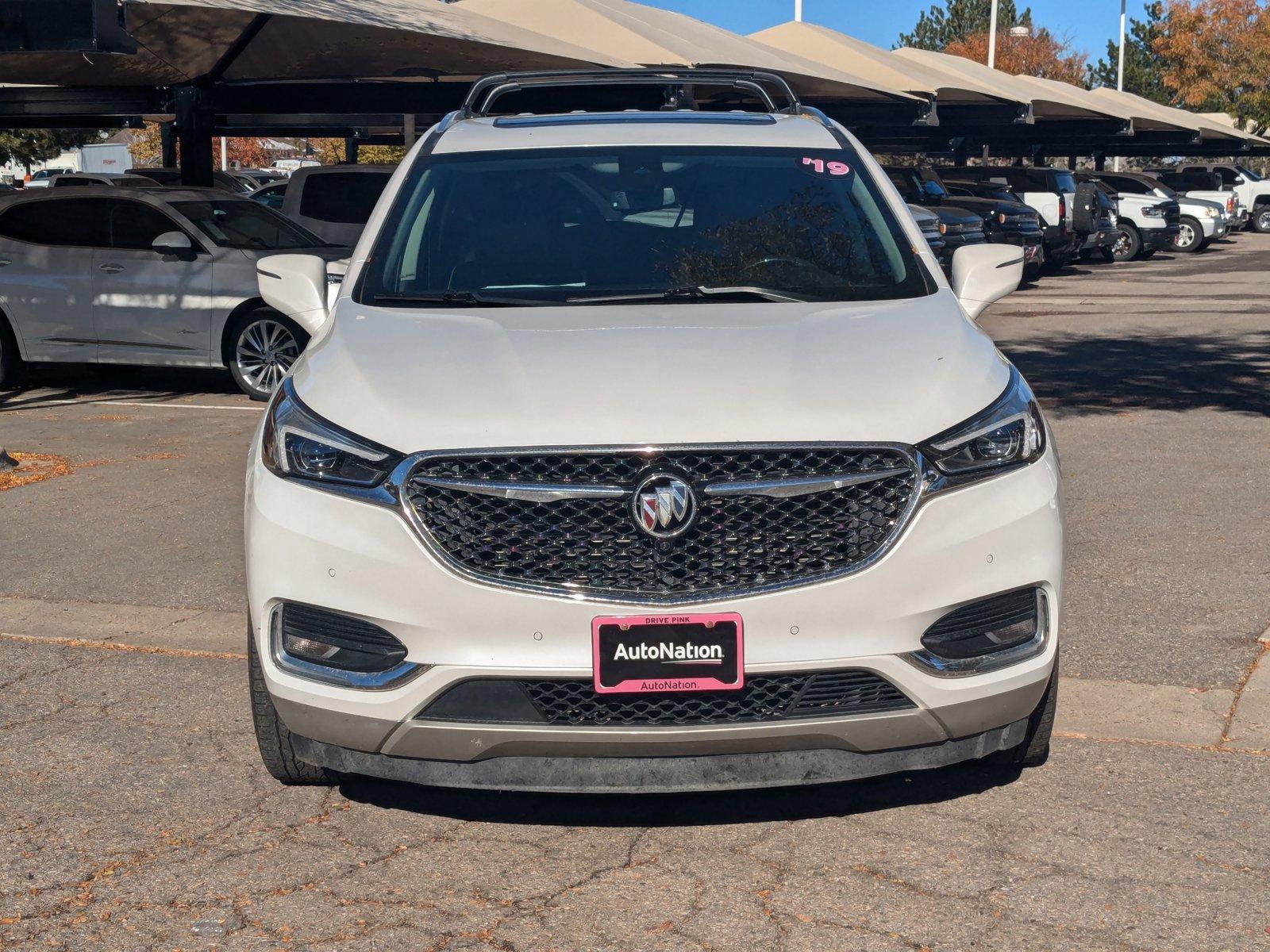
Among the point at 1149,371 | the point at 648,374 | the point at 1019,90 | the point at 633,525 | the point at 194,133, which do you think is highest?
the point at 1019,90

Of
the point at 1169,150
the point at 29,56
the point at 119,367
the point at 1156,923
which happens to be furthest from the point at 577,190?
the point at 1169,150

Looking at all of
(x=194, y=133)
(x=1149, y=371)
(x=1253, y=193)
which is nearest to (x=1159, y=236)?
(x=1253, y=193)

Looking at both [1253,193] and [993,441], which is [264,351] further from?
[1253,193]

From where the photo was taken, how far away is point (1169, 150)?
49500 millimetres

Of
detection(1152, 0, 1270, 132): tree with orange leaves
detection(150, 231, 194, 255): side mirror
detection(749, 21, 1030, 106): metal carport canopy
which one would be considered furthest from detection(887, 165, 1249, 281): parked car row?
detection(1152, 0, 1270, 132): tree with orange leaves

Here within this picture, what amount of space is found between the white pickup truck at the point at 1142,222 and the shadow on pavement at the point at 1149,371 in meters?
16.2

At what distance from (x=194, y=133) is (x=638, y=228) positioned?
→ 14.0 meters

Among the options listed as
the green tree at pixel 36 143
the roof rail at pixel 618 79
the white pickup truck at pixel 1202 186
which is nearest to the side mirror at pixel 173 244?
the roof rail at pixel 618 79

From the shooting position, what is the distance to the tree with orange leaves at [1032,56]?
3501 inches

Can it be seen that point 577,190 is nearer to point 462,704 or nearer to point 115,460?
point 462,704

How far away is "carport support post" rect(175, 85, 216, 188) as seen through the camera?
1781 cm

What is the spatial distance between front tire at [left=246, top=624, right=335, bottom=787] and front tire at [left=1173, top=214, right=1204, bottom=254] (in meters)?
33.9

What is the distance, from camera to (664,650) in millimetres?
Result: 3703

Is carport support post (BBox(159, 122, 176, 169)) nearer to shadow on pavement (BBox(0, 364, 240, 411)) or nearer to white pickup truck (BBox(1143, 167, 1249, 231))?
shadow on pavement (BBox(0, 364, 240, 411))
